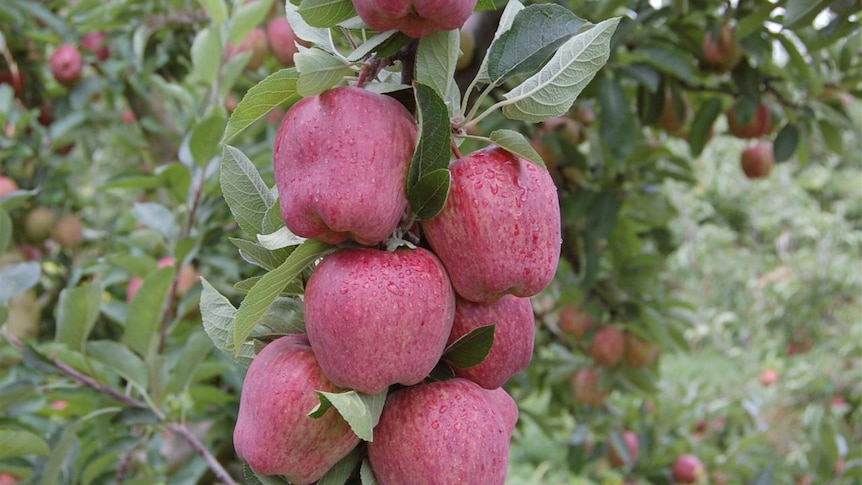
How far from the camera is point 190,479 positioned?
1048 millimetres

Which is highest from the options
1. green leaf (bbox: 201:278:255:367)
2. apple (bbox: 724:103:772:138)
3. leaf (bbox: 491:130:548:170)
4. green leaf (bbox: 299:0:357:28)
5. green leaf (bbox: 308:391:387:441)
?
green leaf (bbox: 299:0:357:28)

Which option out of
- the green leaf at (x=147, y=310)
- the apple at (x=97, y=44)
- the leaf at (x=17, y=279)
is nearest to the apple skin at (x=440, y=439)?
the green leaf at (x=147, y=310)

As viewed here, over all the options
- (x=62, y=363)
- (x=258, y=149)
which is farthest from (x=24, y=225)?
(x=62, y=363)

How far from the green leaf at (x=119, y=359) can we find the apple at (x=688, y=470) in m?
→ 1.50

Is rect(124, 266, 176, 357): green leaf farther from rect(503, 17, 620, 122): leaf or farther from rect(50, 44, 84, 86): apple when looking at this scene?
rect(50, 44, 84, 86): apple

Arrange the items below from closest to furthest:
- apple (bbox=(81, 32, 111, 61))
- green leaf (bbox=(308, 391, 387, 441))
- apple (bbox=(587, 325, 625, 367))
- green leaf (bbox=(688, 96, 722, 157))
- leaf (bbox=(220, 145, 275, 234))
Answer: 1. green leaf (bbox=(308, 391, 387, 441))
2. leaf (bbox=(220, 145, 275, 234))
3. green leaf (bbox=(688, 96, 722, 157))
4. apple (bbox=(587, 325, 625, 367))
5. apple (bbox=(81, 32, 111, 61))

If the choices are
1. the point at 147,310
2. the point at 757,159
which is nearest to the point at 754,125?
the point at 757,159

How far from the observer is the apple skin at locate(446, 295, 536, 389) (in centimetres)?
49

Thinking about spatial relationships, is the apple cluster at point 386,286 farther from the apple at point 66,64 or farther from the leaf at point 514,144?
the apple at point 66,64

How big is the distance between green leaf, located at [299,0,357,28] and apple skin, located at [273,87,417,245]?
0.15ft

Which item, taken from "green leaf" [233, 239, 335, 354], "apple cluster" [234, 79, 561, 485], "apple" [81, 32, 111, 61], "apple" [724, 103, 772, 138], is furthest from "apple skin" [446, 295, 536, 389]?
"apple" [81, 32, 111, 61]

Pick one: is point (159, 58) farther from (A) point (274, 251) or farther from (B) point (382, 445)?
(B) point (382, 445)

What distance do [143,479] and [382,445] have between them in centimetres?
56

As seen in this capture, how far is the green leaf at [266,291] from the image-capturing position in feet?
1.42
